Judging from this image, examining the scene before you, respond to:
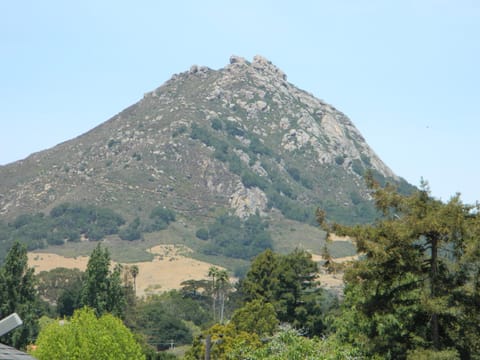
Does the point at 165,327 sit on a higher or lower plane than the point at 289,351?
lower

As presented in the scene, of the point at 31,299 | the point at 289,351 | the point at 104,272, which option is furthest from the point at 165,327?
the point at 289,351

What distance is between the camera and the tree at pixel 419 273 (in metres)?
36.6

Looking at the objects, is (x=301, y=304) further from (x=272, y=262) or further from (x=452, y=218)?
(x=452, y=218)

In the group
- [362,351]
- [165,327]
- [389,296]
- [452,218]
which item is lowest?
[165,327]

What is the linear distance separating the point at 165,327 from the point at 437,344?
120752mm

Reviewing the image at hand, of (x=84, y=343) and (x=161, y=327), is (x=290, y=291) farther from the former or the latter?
(x=161, y=327)

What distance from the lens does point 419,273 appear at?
124 ft

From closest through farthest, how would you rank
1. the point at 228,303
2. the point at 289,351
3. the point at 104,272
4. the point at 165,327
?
1. the point at 289,351
2. the point at 104,272
3. the point at 165,327
4. the point at 228,303

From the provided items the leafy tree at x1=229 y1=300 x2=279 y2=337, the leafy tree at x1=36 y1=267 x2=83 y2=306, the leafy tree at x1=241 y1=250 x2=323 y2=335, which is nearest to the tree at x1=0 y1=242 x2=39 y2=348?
the leafy tree at x1=229 y1=300 x2=279 y2=337

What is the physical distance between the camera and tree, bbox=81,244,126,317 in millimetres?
99562

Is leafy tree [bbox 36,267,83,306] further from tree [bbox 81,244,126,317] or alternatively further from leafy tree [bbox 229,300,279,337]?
leafy tree [bbox 229,300,279,337]

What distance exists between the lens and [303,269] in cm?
9625

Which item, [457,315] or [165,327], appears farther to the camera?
[165,327]

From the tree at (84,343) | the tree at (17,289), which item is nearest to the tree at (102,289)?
the tree at (17,289)
